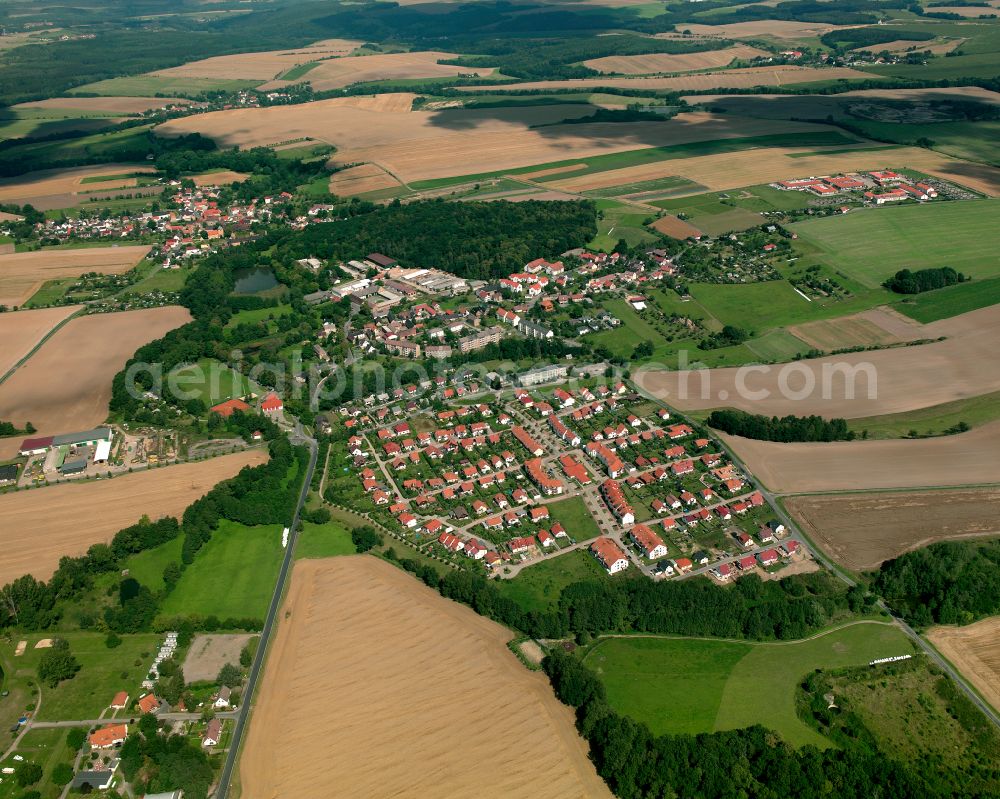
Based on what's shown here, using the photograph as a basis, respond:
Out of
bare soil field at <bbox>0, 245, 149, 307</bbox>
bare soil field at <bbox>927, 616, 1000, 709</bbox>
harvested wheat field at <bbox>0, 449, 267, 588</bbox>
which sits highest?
bare soil field at <bbox>0, 245, 149, 307</bbox>

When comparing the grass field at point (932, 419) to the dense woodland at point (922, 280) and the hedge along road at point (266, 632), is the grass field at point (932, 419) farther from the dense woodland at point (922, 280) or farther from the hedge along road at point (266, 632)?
the hedge along road at point (266, 632)

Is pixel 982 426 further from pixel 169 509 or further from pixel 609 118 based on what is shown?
pixel 609 118

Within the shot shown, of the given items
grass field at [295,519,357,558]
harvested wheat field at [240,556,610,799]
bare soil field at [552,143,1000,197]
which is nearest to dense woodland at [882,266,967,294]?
bare soil field at [552,143,1000,197]

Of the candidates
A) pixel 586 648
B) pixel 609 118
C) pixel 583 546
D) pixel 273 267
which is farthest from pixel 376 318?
pixel 609 118

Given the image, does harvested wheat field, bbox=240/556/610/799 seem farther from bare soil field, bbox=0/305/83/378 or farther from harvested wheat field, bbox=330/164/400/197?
harvested wheat field, bbox=330/164/400/197

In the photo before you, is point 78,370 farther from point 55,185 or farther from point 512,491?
point 55,185

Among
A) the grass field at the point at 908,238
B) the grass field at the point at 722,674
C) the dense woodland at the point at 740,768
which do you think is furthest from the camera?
the grass field at the point at 908,238

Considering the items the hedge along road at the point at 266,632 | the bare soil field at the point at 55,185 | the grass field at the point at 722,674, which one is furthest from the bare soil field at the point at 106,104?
the grass field at the point at 722,674
